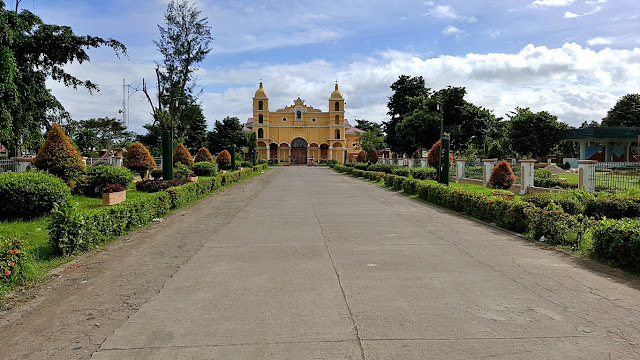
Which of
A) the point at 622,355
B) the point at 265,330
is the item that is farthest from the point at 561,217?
the point at 265,330

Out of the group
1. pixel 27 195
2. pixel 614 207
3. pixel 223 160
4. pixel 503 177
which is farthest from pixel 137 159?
pixel 223 160

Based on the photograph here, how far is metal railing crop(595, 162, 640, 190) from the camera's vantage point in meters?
13.4

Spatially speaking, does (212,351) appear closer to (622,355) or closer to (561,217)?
(622,355)

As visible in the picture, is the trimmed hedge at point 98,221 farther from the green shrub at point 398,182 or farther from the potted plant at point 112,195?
the green shrub at point 398,182

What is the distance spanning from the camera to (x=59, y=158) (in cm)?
1269

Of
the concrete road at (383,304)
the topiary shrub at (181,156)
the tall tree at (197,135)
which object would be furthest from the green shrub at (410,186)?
the tall tree at (197,135)

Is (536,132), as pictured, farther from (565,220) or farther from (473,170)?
(565,220)

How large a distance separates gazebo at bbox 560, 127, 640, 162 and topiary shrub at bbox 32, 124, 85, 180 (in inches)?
1634

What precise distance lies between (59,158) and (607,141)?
4680 centimetres

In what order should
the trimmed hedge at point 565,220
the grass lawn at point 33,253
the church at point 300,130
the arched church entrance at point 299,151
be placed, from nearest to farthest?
the grass lawn at point 33,253, the trimmed hedge at point 565,220, the church at point 300,130, the arched church entrance at point 299,151

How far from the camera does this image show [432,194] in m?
14.9

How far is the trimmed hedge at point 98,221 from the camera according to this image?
6535 millimetres

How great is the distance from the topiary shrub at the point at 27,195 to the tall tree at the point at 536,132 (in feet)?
132

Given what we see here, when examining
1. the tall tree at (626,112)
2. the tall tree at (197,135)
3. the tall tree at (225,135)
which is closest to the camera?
the tall tree at (626,112)
